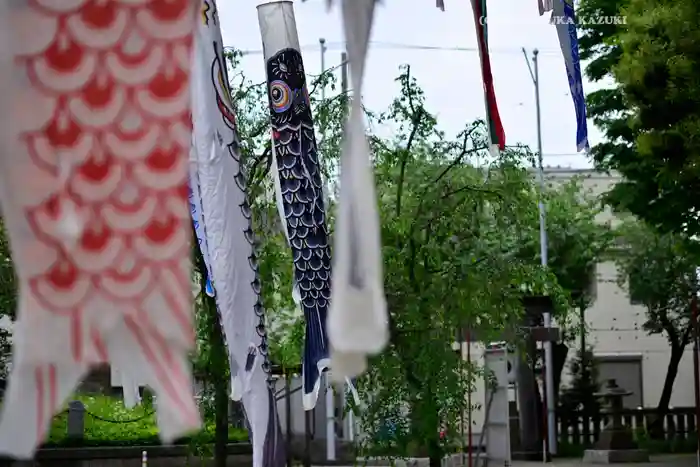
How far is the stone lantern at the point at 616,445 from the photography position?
64.2 feet

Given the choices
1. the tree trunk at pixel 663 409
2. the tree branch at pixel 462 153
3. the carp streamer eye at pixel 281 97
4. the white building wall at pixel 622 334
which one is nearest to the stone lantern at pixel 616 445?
the tree trunk at pixel 663 409

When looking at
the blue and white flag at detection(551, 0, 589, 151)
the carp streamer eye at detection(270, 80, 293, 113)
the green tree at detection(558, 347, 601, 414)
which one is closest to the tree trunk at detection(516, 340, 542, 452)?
the green tree at detection(558, 347, 601, 414)

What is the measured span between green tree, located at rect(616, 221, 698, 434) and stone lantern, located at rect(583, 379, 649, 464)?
128 inches

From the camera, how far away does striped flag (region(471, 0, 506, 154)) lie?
540 cm

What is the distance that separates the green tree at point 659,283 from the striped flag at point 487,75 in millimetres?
17253

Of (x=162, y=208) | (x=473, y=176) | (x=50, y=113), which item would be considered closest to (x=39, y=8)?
(x=50, y=113)

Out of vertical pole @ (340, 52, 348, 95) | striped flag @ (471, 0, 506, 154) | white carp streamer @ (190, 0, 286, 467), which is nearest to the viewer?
vertical pole @ (340, 52, 348, 95)

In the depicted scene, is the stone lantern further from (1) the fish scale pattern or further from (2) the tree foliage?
(1) the fish scale pattern

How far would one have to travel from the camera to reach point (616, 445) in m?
19.9

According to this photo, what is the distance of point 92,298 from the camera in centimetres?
231

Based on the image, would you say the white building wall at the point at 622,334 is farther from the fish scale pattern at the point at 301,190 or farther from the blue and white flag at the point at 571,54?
the blue and white flag at the point at 571,54

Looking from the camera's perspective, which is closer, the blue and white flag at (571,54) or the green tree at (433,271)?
the blue and white flag at (571,54)

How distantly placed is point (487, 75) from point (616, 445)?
50.9 ft

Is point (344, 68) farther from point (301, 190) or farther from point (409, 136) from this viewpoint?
point (409, 136)
